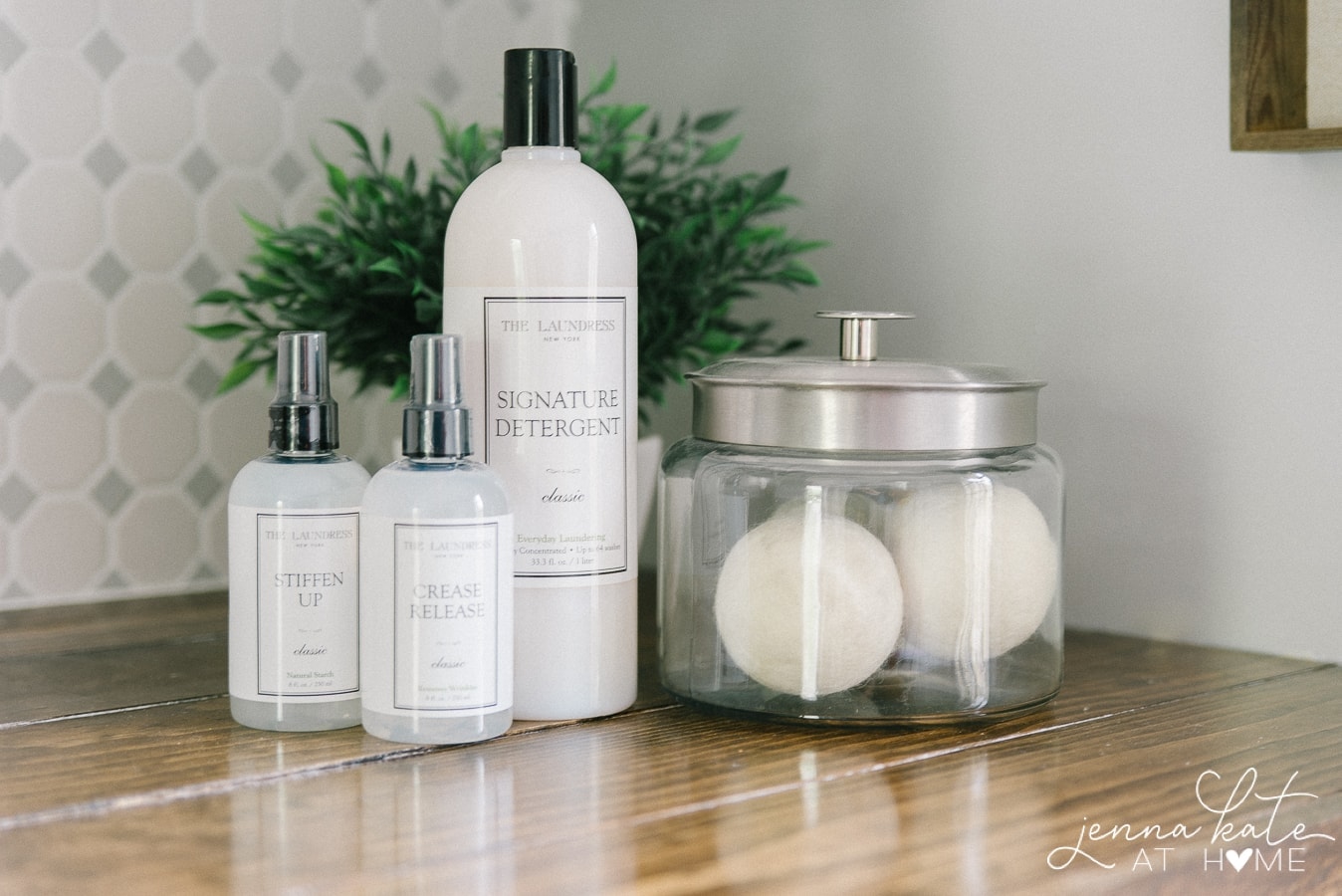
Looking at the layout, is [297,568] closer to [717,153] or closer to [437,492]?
[437,492]

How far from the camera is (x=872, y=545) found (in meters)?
0.60

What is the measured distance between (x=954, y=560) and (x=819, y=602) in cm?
7

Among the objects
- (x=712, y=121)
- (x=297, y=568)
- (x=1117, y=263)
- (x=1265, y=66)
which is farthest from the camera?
(x=712, y=121)

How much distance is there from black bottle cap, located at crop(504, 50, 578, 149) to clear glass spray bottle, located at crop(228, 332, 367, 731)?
0.14m

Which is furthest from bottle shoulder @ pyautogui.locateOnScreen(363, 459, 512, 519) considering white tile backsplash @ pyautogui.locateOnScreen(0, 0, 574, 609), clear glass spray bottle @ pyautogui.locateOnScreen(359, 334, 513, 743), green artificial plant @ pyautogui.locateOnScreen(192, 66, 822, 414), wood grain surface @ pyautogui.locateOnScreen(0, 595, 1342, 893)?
white tile backsplash @ pyautogui.locateOnScreen(0, 0, 574, 609)

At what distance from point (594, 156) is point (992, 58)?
0.26 m

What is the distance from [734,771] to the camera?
21.7 inches

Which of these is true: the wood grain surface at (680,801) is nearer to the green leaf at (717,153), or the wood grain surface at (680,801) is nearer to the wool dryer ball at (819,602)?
the wool dryer ball at (819,602)

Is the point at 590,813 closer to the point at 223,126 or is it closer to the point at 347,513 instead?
the point at 347,513

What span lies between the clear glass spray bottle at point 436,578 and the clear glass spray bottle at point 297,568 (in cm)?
2

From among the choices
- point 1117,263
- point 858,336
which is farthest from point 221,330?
point 1117,263
